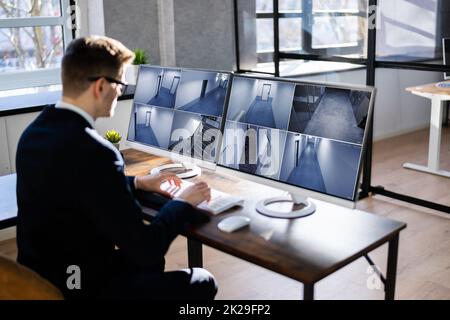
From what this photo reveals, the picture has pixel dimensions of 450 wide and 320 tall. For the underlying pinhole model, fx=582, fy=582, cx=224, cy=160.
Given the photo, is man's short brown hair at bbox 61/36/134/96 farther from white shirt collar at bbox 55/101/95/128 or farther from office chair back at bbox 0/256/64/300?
office chair back at bbox 0/256/64/300

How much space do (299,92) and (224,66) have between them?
2.97m

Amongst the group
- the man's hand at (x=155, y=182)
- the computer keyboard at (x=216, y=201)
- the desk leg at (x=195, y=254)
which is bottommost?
the desk leg at (x=195, y=254)

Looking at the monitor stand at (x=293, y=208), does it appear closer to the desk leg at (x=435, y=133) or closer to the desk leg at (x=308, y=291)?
the desk leg at (x=308, y=291)

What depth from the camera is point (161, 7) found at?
14.6 feet

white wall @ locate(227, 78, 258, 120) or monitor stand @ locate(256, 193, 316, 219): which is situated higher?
white wall @ locate(227, 78, 258, 120)

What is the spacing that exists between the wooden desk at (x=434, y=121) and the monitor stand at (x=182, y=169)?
2231mm

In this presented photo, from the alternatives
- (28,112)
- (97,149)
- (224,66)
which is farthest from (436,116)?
(97,149)

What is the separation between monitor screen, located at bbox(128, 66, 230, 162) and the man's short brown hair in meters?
0.65

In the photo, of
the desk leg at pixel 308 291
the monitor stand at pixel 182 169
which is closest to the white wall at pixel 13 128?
the monitor stand at pixel 182 169

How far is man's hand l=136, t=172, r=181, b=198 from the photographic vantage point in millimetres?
2160

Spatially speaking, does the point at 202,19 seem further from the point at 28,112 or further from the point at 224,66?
the point at 28,112

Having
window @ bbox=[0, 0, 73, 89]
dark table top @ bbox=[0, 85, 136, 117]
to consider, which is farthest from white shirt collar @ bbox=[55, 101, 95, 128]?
window @ bbox=[0, 0, 73, 89]

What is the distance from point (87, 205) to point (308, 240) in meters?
0.66

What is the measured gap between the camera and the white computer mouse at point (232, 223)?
1.83m
